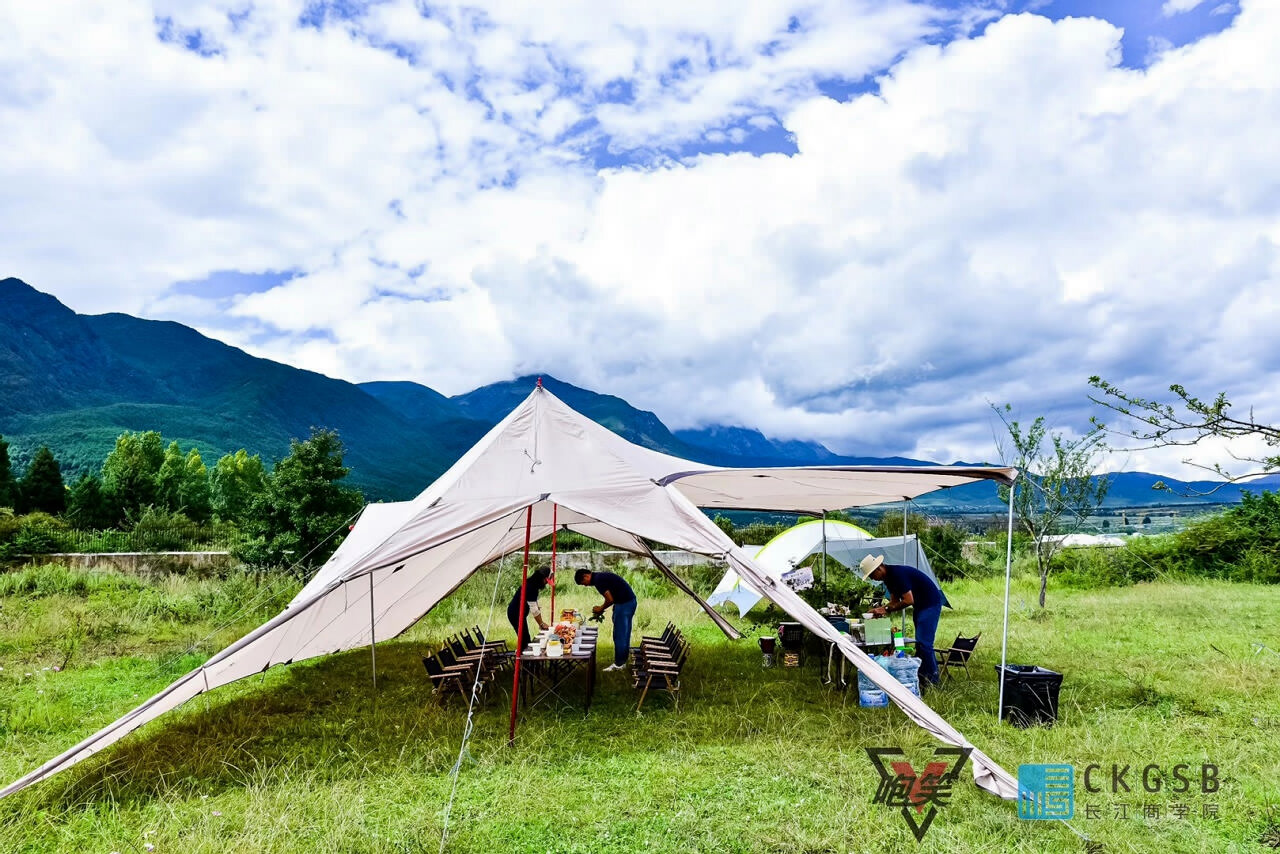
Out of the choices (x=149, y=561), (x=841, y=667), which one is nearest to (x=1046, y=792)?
(x=841, y=667)

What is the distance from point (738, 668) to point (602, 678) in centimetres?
147

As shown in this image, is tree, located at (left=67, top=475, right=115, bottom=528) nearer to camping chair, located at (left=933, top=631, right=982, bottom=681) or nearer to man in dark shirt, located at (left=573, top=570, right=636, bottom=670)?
man in dark shirt, located at (left=573, top=570, right=636, bottom=670)

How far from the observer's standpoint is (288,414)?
4656 inches

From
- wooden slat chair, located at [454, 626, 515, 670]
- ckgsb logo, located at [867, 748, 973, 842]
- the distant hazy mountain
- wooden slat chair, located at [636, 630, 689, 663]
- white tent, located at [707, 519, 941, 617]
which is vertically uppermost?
the distant hazy mountain

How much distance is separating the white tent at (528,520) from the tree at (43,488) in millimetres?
20960

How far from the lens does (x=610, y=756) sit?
17.0 feet

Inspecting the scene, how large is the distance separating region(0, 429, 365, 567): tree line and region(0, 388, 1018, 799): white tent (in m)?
1.08

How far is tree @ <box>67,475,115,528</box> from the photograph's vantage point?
2278 cm

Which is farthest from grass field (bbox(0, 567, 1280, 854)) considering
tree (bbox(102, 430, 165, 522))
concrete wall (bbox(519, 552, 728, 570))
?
tree (bbox(102, 430, 165, 522))

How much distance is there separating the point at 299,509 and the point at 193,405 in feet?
359

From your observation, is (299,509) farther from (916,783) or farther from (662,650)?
(916,783)

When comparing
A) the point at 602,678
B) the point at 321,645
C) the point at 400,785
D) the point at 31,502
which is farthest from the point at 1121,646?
the point at 31,502

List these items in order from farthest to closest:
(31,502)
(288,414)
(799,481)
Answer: (288,414) < (31,502) < (799,481)

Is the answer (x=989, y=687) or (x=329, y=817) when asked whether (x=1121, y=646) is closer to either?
(x=989, y=687)
